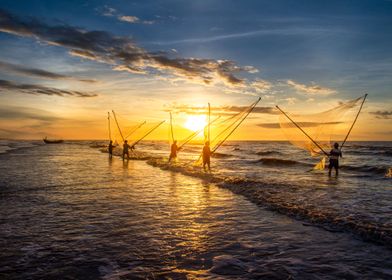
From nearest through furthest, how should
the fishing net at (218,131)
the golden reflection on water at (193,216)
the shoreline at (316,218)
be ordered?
the golden reflection on water at (193,216)
the shoreline at (316,218)
the fishing net at (218,131)

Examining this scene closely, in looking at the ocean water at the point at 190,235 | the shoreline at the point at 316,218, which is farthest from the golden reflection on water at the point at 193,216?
the shoreline at the point at 316,218

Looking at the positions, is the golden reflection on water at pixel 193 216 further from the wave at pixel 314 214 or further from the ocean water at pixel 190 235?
the wave at pixel 314 214

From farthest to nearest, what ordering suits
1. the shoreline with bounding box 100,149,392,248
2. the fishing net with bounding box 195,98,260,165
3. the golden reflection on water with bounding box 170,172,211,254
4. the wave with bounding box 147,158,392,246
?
1. the fishing net with bounding box 195,98,260,165
2. the wave with bounding box 147,158,392,246
3. the shoreline with bounding box 100,149,392,248
4. the golden reflection on water with bounding box 170,172,211,254

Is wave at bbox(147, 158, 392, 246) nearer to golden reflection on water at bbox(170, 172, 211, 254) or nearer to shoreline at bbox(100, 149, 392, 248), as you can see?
shoreline at bbox(100, 149, 392, 248)

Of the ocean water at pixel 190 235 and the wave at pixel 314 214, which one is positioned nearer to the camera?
the ocean water at pixel 190 235

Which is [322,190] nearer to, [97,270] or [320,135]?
[320,135]

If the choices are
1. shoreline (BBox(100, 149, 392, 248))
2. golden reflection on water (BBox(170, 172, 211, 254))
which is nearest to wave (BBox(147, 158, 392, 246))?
shoreline (BBox(100, 149, 392, 248))

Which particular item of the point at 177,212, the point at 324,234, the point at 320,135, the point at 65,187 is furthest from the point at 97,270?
the point at 320,135

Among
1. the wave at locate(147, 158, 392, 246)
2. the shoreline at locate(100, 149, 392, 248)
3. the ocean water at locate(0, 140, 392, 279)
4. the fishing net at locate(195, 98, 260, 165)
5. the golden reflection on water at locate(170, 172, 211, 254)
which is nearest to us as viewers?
the ocean water at locate(0, 140, 392, 279)

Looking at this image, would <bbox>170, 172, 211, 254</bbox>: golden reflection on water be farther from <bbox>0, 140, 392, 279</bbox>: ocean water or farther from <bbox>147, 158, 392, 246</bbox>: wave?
<bbox>147, 158, 392, 246</bbox>: wave

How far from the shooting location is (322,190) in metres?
15.0

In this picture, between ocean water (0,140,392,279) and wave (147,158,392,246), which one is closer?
ocean water (0,140,392,279)

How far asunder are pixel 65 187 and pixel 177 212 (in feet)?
22.1

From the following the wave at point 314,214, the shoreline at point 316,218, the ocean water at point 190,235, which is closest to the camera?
the ocean water at point 190,235
